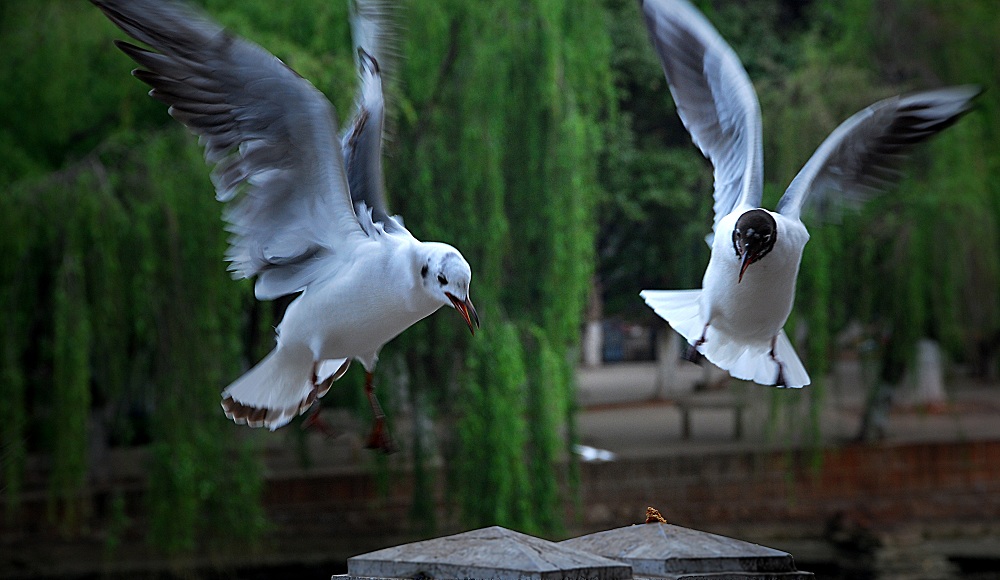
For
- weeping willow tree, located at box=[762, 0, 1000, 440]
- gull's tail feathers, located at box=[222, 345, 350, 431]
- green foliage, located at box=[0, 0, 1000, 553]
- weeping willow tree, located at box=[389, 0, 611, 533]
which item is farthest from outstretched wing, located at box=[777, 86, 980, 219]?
weeping willow tree, located at box=[762, 0, 1000, 440]

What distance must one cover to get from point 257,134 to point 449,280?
888 mm

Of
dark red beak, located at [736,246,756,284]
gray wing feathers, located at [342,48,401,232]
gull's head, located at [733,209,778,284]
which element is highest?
gray wing feathers, located at [342,48,401,232]

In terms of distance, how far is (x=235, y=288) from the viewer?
830 cm

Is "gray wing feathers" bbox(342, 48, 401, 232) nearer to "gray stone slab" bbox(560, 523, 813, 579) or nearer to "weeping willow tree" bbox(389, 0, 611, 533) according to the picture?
"gray stone slab" bbox(560, 523, 813, 579)

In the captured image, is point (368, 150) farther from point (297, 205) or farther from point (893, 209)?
point (893, 209)

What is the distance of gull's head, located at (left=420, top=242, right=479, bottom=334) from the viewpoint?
Answer: 3.71m

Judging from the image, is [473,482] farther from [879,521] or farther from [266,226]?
[879,521]

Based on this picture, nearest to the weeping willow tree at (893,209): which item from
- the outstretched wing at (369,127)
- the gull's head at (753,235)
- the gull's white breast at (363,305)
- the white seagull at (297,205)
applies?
the outstretched wing at (369,127)

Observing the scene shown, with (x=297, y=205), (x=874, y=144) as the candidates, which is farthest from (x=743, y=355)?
(x=297, y=205)

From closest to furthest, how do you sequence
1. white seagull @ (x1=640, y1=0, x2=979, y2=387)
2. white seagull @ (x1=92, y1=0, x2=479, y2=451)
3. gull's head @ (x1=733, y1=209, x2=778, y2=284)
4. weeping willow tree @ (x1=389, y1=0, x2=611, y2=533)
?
white seagull @ (x1=92, y1=0, x2=479, y2=451), gull's head @ (x1=733, y1=209, x2=778, y2=284), white seagull @ (x1=640, y1=0, x2=979, y2=387), weeping willow tree @ (x1=389, y1=0, x2=611, y2=533)

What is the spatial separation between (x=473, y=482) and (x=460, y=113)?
2559 millimetres

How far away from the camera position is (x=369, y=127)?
441 cm

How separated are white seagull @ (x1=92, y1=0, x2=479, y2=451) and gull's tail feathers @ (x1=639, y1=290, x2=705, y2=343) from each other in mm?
1155

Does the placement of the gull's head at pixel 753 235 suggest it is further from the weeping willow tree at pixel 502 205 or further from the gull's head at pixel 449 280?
the weeping willow tree at pixel 502 205
